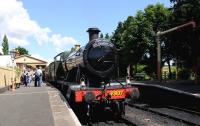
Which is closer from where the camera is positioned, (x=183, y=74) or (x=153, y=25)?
(x=183, y=74)

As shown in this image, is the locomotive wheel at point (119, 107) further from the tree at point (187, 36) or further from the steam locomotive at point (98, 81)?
the tree at point (187, 36)

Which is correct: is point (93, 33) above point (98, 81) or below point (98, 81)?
above

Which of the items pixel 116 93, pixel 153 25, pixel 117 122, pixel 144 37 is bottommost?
pixel 117 122

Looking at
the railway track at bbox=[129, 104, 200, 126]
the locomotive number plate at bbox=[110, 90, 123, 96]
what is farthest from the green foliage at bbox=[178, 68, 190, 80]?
the locomotive number plate at bbox=[110, 90, 123, 96]

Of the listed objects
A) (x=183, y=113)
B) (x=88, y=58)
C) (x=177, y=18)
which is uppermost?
(x=177, y=18)

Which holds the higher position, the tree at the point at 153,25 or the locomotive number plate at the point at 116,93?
the tree at the point at 153,25

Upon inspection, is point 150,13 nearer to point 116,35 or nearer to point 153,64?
point 153,64

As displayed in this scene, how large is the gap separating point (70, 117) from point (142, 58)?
5670cm

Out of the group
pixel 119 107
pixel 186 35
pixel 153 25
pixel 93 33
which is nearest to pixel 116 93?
pixel 119 107

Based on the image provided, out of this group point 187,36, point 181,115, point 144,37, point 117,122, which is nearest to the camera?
point 117,122

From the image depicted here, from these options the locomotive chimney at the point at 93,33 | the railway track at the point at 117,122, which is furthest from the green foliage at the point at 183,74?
the railway track at the point at 117,122

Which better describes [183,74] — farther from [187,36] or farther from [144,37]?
[187,36]

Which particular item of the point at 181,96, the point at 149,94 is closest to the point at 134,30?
the point at 149,94

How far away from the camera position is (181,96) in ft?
67.2
